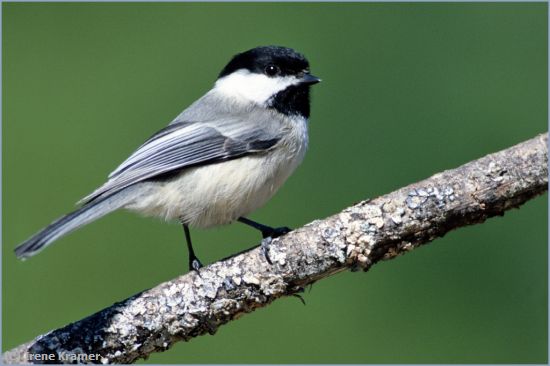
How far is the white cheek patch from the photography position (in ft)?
9.65

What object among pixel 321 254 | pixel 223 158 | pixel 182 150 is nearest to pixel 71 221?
pixel 182 150

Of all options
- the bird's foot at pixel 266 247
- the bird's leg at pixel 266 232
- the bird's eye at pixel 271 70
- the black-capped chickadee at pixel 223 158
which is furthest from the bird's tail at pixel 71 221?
the bird's eye at pixel 271 70

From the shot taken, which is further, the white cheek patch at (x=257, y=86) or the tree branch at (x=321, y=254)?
the white cheek patch at (x=257, y=86)

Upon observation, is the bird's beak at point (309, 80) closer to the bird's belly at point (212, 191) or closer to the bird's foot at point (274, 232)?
the bird's belly at point (212, 191)

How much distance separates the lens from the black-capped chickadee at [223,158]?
104 inches

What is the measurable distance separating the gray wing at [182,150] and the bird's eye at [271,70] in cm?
29

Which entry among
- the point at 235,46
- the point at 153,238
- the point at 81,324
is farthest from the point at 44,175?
the point at 81,324

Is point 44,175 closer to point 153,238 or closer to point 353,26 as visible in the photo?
point 153,238

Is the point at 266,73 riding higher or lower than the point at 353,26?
lower

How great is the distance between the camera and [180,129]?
2785 millimetres

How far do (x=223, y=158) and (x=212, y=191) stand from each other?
0.14 meters

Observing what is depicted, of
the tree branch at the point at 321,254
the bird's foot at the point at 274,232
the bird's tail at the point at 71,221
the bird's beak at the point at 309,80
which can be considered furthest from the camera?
the bird's beak at the point at 309,80

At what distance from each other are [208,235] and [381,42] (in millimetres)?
1250

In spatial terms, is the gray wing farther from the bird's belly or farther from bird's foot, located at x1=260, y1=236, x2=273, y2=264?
bird's foot, located at x1=260, y1=236, x2=273, y2=264
